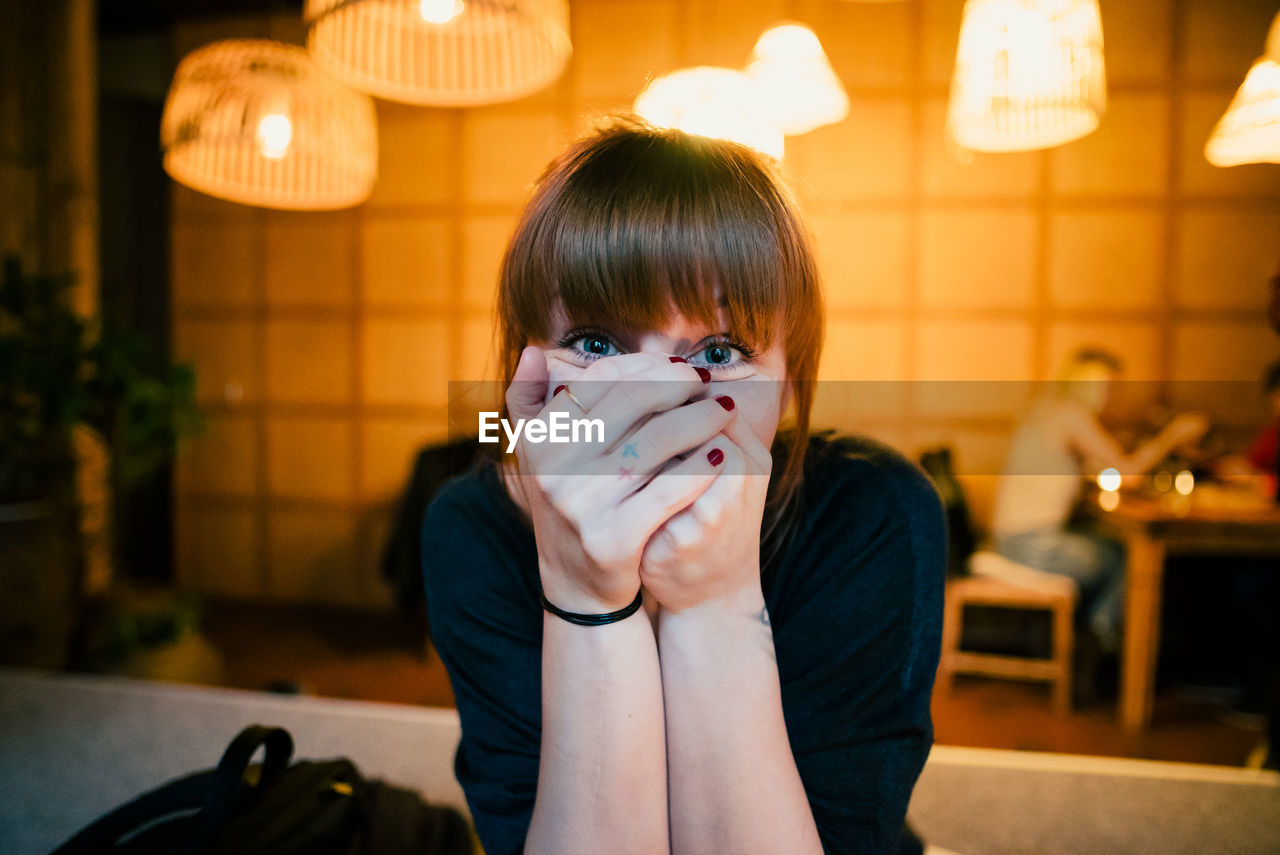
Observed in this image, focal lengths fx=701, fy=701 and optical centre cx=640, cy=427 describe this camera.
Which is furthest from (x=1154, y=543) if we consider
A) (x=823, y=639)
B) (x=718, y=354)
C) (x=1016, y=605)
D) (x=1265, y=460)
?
(x=718, y=354)

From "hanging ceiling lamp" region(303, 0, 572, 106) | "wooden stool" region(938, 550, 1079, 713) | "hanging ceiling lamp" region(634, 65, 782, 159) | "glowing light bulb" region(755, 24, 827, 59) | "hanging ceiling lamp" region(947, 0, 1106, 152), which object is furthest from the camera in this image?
"wooden stool" region(938, 550, 1079, 713)

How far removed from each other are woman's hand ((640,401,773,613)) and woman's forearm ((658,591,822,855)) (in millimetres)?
22

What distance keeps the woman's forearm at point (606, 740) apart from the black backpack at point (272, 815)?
1.20 ft

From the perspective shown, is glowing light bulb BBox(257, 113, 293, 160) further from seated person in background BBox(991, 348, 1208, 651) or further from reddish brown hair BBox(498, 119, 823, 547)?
seated person in background BBox(991, 348, 1208, 651)

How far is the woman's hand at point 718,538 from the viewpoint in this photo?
60 cm

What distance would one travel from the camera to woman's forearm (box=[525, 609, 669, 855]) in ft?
2.07

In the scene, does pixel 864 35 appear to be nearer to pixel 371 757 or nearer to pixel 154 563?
pixel 371 757

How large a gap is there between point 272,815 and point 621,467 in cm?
65

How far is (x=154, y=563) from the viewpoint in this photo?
4492 millimetres

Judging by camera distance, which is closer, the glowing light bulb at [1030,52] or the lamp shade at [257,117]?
the glowing light bulb at [1030,52]

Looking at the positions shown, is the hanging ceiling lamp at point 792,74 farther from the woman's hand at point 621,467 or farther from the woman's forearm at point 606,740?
the woman's forearm at point 606,740

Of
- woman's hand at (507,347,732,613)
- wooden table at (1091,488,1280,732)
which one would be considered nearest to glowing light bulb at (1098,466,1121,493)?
wooden table at (1091,488,1280,732)

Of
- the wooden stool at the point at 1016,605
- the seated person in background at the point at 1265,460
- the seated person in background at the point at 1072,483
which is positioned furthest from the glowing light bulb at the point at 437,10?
the seated person in background at the point at 1265,460

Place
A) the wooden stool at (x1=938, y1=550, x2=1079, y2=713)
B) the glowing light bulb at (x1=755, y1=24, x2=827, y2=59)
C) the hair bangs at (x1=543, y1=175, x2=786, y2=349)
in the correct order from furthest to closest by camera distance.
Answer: the wooden stool at (x1=938, y1=550, x2=1079, y2=713) < the glowing light bulb at (x1=755, y1=24, x2=827, y2=59) < the hair bangs at (x1=543, y1=175, x2=786, y2=349)
